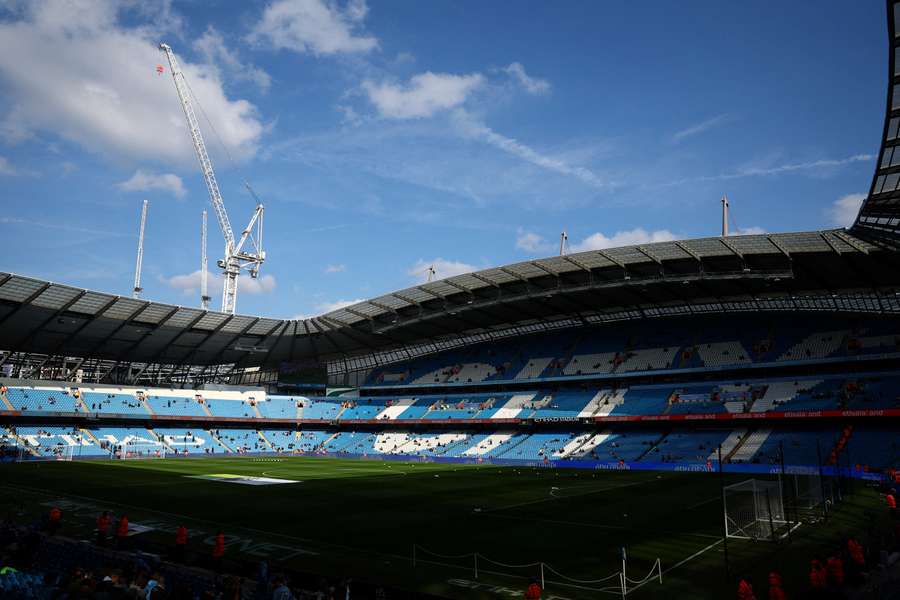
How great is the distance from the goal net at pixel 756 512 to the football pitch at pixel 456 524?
37.0 inches

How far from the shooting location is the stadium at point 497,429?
20.3 m

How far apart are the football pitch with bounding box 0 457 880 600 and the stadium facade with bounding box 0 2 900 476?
57.6 feet

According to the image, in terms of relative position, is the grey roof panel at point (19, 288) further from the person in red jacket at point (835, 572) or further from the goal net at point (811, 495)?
the person in red jacket at point (835, 572)

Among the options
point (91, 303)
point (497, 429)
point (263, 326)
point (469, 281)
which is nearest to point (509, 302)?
point (469, 281)

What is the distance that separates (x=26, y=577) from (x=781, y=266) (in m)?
56.6

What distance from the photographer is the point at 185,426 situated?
84688mm

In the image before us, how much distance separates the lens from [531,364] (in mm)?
82938

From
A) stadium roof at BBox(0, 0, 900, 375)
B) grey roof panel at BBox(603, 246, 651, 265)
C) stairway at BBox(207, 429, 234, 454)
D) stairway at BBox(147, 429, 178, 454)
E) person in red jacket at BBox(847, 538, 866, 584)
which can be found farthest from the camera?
stairway at BBox(207, 429, 234, 454)

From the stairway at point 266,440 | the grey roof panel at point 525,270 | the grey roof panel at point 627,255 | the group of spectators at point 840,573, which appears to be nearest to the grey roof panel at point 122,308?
the stairway at point 266,440

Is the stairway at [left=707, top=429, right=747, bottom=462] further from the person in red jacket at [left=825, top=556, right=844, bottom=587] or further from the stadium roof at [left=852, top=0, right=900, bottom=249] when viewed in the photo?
the person in red jacket at [left=825, top=556, right=844, bottom=587]

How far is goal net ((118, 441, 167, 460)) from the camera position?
67.0 metres

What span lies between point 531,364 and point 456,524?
55907 mm

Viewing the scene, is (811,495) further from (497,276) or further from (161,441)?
(161,441)

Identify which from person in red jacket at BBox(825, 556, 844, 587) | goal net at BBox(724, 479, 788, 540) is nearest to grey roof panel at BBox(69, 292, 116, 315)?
goal net at BBox(724, 479, 788, 540)
